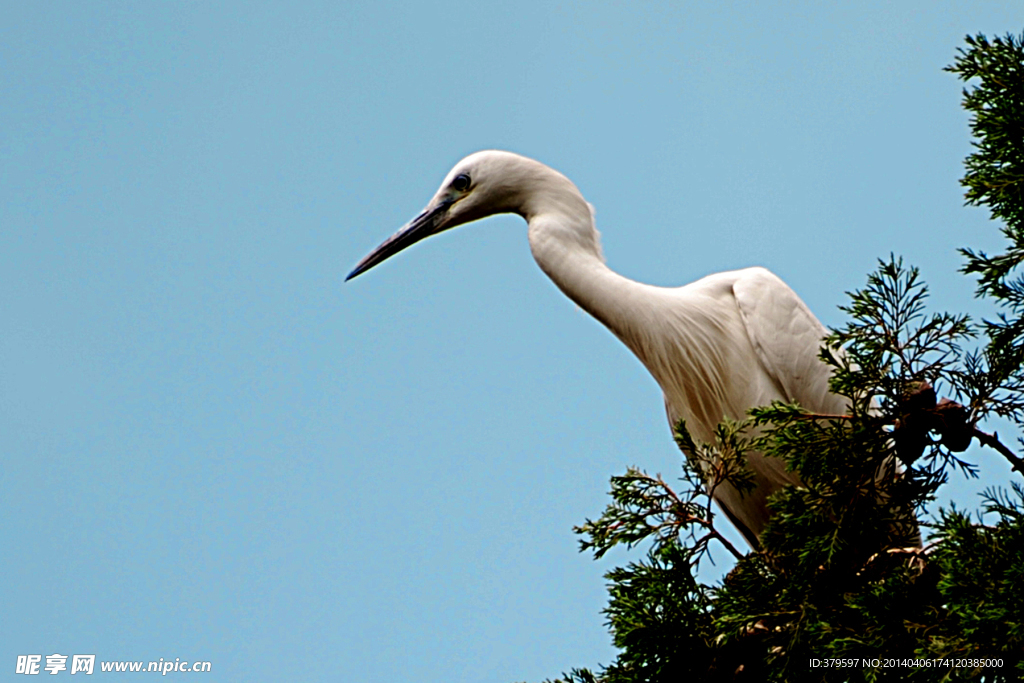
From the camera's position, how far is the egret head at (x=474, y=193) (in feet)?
15.2

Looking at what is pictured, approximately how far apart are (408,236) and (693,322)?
1342mm

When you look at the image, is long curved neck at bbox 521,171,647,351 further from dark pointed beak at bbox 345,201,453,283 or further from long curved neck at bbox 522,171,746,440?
dark pointed beak at bbox 345,201,453,283

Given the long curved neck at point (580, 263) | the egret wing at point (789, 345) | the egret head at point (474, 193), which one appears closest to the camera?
the long curved neck at point (580, 263)

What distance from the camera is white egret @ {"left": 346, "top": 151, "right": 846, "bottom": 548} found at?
169 inches

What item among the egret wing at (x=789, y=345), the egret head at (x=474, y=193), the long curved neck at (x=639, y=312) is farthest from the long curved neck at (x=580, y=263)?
the egret wing at (x=789, y=345)

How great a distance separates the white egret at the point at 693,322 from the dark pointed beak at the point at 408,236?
0.86ft

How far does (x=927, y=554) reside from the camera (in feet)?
9.17

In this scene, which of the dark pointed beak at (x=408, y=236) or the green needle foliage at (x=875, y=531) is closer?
the green needle foliage at (x=875, y=531)

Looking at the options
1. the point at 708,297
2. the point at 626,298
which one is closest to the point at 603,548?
the point at 626,298

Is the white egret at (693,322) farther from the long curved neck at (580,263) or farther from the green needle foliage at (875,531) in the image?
the green needle foliage at (875,531)

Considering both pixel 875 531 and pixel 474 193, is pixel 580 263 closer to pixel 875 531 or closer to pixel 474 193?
pixel 474 193

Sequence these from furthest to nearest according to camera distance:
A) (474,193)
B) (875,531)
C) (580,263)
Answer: (474,193)
(580,263)
(875,531)

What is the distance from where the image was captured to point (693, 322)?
442cm

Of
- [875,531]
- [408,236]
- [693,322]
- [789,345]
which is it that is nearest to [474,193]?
[408,236]
